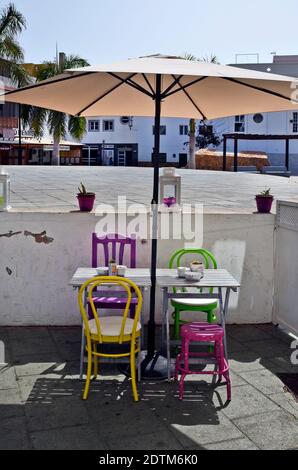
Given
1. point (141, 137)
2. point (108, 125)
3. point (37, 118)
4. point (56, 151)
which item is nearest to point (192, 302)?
point (56, 151)

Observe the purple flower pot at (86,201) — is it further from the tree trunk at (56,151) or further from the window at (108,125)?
the window at (108,125)

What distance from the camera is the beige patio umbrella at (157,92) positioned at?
488cm

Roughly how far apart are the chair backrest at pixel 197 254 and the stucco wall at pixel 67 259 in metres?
0.13

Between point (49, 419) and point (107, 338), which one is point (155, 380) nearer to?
point (107, 338)

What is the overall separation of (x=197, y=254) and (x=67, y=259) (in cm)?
161

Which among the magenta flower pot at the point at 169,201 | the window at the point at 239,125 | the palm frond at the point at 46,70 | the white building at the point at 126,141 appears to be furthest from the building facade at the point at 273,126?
the magenta flower pot at the point at 169,201

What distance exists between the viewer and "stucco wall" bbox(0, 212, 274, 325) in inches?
267

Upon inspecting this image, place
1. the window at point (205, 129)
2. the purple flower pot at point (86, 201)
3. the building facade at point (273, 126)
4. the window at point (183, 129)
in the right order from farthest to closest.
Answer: the window at point (183, 129) < the window at point (205, 129) < the building facade at point (273, 126) < the purple flower pot at point (86, 201)

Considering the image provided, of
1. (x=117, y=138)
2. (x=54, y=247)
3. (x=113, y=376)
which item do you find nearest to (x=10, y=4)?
(x=117, y=138)

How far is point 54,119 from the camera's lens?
3588 cm

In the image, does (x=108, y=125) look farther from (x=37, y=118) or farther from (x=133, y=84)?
(x=133, y=84)

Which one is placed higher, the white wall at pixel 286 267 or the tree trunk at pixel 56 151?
the tree trunk at pixel 56 151

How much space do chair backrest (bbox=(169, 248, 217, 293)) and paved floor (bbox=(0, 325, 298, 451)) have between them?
1132 mm

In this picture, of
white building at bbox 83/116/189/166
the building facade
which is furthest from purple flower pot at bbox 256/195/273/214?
white building at bbox 83/116/189/166
